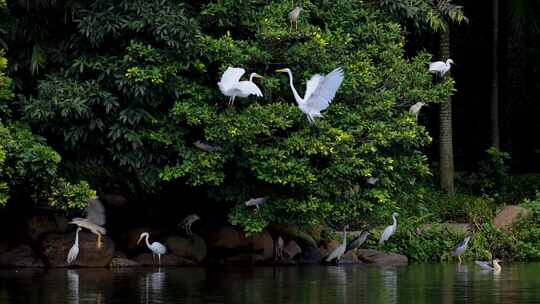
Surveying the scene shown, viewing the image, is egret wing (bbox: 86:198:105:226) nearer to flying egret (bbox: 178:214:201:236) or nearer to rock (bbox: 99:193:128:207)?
rock (bbox: 99:193:128:207)

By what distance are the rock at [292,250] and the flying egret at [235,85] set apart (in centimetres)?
386

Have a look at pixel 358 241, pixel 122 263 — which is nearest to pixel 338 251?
pixel 358 241

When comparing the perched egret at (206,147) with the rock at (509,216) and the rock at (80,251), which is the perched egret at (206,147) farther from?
the rock at (509,216)

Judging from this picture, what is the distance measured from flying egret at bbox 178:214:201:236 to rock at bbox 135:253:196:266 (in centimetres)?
55

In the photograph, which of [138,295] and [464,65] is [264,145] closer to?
[138,295]

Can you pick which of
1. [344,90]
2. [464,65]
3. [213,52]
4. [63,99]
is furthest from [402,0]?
[464,65]

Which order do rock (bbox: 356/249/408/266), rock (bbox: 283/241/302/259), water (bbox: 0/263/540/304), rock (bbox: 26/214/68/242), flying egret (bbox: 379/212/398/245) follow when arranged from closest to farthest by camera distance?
water (bbox: 0/263/540/304)
rock (bbox: 26/214/68/242)
flying egret (bbox: 379/212/398/245)
rock (bbox: 283/241/302/259)
rock (bbox: 356/249/408/266)

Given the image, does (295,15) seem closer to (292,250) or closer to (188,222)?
(188,222)

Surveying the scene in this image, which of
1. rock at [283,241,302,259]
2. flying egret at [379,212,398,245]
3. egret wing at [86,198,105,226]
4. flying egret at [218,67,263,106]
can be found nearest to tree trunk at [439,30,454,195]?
flying egret at [379,212,398,245]

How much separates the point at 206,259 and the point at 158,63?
388cm

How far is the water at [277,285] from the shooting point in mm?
15766

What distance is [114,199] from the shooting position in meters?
24.3

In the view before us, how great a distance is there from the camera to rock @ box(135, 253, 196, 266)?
75.6ft

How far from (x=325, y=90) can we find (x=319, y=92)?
108 millimetres
